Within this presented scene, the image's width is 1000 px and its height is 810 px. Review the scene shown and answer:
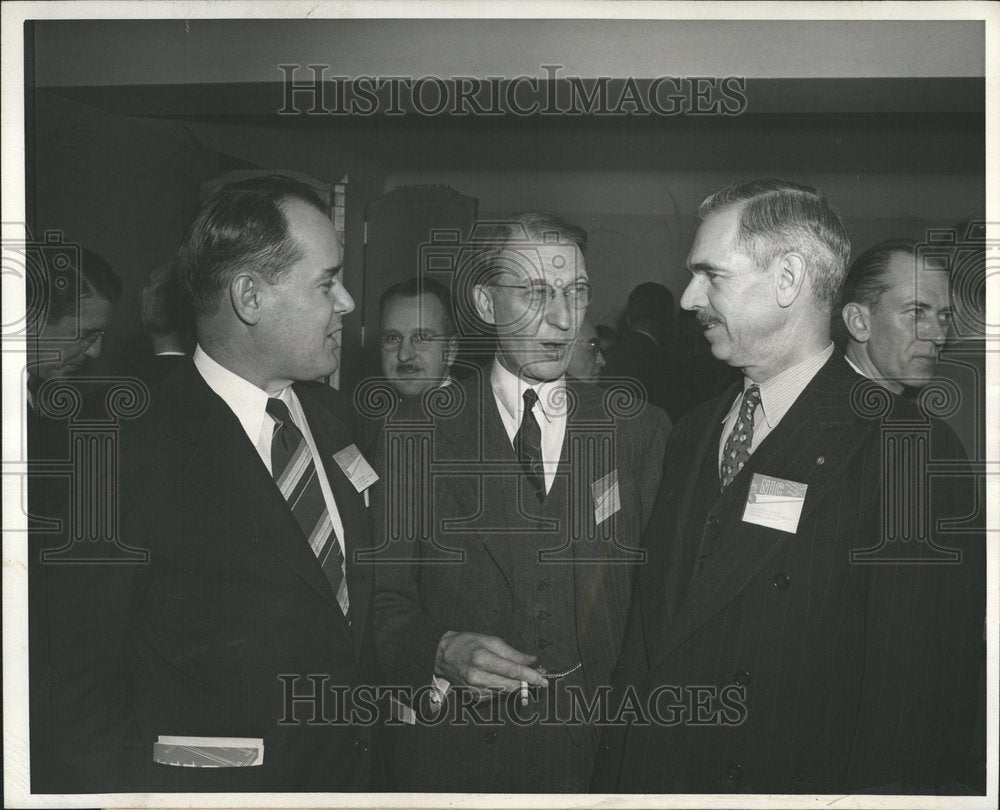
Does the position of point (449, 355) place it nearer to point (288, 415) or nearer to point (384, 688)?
point (288, 415)

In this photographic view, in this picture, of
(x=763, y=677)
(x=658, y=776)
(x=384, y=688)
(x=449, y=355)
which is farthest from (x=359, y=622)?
(x=763, y=677)

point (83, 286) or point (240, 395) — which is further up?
point (83, 286)

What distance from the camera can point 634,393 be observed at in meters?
2.18

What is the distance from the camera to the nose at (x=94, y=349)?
2.25 m

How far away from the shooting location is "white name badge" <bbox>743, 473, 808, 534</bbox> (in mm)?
2105

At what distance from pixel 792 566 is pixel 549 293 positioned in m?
0.82

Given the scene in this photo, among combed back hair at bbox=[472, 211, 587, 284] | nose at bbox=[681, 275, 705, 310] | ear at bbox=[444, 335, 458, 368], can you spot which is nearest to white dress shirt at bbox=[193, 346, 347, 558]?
ear at bbox=[444, 335, 458, 368]

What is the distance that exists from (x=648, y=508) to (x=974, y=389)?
0.81 m

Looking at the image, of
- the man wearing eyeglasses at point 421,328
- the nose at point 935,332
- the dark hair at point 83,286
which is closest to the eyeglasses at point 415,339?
the man wearing eyeglasses at point 421,328

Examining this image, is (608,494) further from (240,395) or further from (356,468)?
(240,395)
